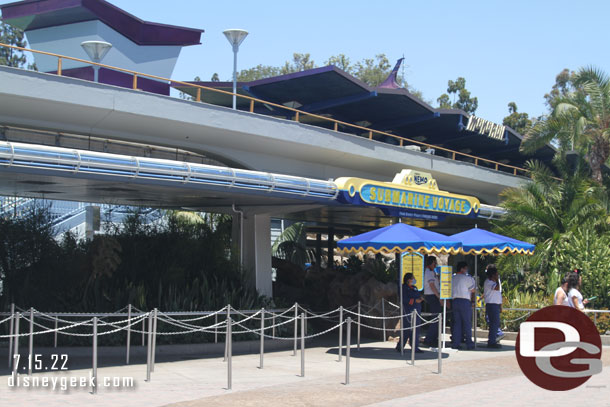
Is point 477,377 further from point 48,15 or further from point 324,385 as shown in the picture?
point 48,15

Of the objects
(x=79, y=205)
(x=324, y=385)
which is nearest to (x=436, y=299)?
(x=324, y=385)

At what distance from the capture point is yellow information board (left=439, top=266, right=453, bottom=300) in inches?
611

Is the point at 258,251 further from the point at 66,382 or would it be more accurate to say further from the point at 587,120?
the point at 587,120

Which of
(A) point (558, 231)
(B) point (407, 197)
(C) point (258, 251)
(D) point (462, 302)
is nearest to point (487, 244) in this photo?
(D) point (462, 302)

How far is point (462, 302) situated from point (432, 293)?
679mm

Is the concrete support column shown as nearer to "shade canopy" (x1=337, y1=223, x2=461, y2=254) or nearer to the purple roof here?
"shade canopy" (x1=337, y1=223, x2=461, y2=254)

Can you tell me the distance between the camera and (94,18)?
3559 cm

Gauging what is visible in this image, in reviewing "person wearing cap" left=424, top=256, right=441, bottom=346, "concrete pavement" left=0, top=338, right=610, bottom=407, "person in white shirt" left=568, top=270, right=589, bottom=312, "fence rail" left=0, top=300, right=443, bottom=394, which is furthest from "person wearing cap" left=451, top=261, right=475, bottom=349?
"person in white shirt" left=568, top=270, right=589, bottom=312

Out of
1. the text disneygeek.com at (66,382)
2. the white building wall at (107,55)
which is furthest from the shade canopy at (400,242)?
the white building wall at (107,55)

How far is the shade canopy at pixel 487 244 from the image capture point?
53.8 ft

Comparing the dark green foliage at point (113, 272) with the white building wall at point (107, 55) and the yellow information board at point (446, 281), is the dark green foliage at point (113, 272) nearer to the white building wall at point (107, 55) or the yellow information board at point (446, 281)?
the yellow information board at point (446, 281)

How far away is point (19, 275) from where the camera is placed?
1617 centimetres

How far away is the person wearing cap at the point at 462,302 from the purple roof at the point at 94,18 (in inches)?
978

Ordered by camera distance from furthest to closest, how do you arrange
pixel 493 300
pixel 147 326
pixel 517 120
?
pixel 517 120
pixel 493 300
pixel 147 326
